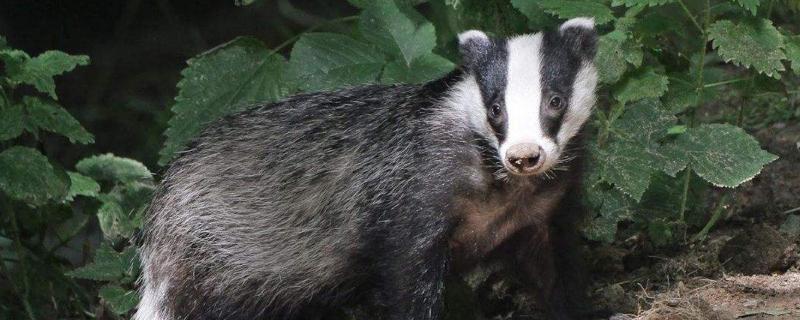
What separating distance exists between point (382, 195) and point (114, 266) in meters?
1.40

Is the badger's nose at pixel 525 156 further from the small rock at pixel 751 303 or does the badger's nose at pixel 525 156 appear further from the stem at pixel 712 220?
the stem at pixel 712 220

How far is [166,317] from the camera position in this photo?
4.89 meters

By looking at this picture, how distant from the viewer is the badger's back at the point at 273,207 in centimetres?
474

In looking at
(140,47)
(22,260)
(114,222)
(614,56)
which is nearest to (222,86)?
(114,222)

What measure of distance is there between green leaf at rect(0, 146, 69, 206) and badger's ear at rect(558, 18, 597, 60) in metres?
2.16

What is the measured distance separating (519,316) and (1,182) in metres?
2.25

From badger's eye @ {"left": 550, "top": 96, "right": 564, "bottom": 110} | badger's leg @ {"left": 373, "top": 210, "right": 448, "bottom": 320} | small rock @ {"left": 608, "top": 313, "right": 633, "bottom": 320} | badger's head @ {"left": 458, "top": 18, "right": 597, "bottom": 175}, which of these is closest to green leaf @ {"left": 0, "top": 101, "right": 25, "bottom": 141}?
badger's leg @ {"left": 373, "top": 210, "right": 448, "bottom": 320}

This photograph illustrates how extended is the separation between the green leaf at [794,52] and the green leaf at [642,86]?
489 millimetres

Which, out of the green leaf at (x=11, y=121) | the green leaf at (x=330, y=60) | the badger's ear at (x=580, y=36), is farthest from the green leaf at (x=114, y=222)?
the badger's ear at (x=580, y=36)

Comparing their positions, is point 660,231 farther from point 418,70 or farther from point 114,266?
point 114,266

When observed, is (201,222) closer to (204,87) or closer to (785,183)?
(204,87)

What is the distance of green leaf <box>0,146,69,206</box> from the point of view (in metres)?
4.79

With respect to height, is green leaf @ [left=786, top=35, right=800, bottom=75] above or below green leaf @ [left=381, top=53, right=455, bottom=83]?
below

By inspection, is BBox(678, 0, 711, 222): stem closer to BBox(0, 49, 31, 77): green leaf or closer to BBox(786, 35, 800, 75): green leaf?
BBox(786, 35, 800, 75): green leaf
